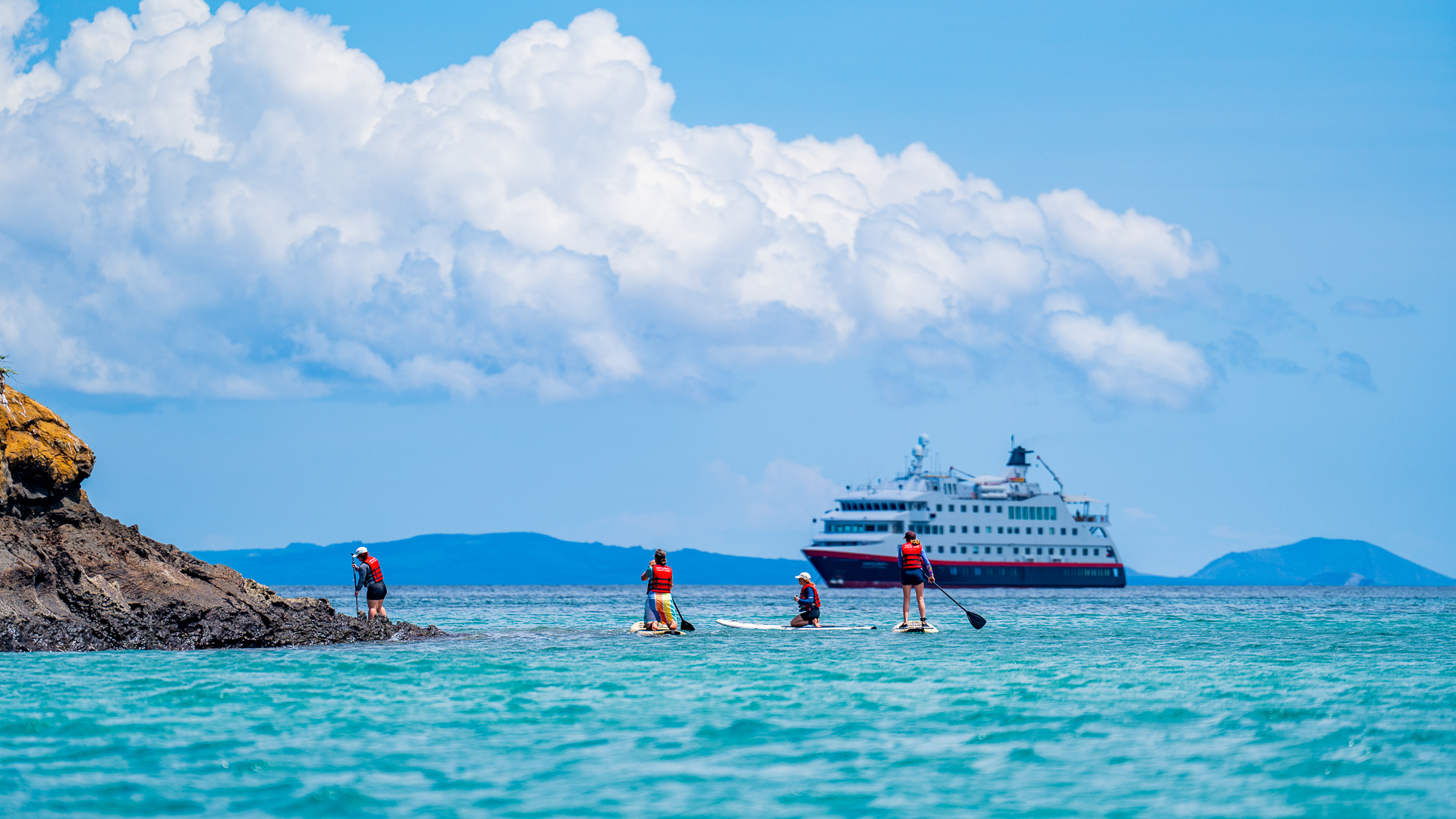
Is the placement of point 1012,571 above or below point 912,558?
above

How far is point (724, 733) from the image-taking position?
40.3ft

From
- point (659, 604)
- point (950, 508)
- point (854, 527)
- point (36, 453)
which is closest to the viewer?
point (36, 453)

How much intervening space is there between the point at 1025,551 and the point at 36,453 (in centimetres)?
8965

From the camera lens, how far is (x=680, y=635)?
26.9 m

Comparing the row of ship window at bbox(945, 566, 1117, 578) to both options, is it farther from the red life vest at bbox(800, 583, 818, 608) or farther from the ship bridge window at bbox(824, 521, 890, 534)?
the red life vest at bbox(800, 583, 818, 608)

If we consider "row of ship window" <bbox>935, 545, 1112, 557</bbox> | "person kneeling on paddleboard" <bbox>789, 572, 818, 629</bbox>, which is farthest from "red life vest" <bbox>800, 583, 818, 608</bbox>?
"row of ship window" <bbox>935, 545, 1112, 557</bbox>

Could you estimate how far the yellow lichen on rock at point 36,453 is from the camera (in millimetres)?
23766

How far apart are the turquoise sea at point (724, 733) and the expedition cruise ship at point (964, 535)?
75.5 metres

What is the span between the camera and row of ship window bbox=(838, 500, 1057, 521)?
99688 mm

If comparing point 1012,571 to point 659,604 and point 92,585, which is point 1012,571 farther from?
point 92,585

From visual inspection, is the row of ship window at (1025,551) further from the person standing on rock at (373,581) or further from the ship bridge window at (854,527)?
the person standing on rock at (373,581)

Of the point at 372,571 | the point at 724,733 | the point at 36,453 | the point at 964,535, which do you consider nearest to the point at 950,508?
the point at 964,535

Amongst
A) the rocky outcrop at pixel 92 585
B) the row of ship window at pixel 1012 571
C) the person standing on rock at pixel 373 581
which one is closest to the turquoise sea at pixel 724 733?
the rocky outcrop at pixel 92 585

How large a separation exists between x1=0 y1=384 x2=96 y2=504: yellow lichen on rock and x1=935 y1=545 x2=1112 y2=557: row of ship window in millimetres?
80292
